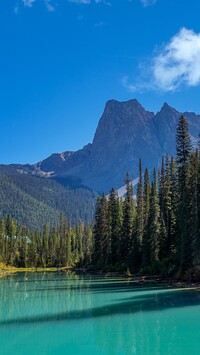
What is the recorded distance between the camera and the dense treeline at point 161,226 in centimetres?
5156

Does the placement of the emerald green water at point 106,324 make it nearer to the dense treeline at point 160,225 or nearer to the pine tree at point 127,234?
the dense treeline at point 160,225

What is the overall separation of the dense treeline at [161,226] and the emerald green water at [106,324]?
11.9 m

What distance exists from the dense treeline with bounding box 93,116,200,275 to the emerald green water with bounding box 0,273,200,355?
11885 mm

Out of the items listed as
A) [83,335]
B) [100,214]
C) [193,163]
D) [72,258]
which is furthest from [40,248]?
[83,335]

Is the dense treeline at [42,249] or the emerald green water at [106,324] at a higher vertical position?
the dense treeline at [42,249]

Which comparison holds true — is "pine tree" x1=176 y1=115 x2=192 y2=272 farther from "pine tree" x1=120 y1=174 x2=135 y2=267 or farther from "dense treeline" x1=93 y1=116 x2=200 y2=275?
"pine tree" x1=120 y1=174 x2=135 y2=267

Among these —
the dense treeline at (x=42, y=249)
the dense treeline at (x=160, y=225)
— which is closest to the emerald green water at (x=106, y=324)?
the dense treeline at (x=160, y=225)

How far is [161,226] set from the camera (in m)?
66.3

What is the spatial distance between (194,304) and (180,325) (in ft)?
23.3

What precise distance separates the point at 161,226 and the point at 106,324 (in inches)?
1601

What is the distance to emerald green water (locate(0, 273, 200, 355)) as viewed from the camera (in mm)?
21016

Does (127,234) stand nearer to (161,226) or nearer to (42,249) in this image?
(161,226)

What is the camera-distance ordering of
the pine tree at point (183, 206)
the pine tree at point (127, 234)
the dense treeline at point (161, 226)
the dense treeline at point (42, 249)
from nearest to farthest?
1. the pine tree at point (183, 206)
2. the dense treeline at point (161, 226)
3. the pine tree at point (127, 234)
4. the dense treeline at point (42, 249)

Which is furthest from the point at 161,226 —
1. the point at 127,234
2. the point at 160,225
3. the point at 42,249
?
the point at 42,249
